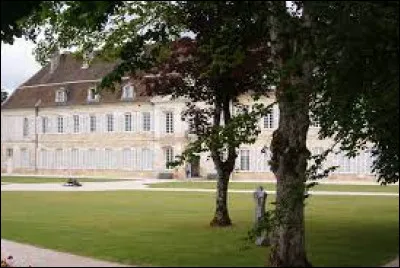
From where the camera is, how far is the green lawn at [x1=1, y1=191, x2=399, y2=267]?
12.9 meters

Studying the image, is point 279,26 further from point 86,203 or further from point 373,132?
point 86,203

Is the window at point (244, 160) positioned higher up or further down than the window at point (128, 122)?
further down

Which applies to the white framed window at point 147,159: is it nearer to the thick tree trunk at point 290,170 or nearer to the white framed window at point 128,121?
the white framed window at point 128,121

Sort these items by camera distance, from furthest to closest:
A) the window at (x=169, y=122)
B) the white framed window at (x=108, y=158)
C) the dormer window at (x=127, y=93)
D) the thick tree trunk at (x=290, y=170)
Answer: the white framed window at (x=108, y=158)
the dormer window at (x=127, y=93)
the window at (x=169, y=122)
the thick tree trunk at (x=290, y=170)

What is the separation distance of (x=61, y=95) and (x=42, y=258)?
2202 inches

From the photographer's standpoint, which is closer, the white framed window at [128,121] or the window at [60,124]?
the white framed window at [128,121]

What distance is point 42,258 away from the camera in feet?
41.9

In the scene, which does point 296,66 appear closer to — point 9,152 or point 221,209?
point 221,209

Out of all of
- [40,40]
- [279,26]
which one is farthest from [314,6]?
[40,40]

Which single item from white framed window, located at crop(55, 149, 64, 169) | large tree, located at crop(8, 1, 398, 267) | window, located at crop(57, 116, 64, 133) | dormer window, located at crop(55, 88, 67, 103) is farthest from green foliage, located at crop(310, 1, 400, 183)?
window, located at crop(57, 116, 64, 133)

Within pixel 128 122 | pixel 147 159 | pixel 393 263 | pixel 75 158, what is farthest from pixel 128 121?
A: pixel 393 263

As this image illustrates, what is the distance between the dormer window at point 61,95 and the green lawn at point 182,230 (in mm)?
38985

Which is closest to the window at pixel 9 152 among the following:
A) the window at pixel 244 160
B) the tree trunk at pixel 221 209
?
the window at pixel 244 160

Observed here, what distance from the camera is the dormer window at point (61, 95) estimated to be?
221ft
